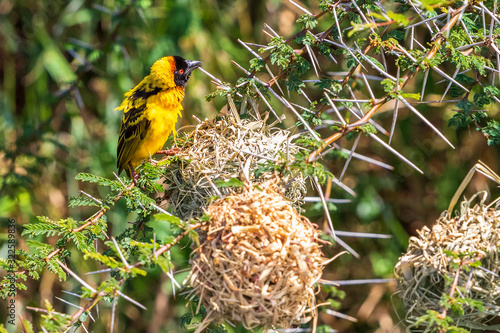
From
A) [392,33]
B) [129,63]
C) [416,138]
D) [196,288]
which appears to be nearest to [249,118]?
[392,33]

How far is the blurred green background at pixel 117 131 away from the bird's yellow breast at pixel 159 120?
35.6 inches

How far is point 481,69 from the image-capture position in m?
2.26

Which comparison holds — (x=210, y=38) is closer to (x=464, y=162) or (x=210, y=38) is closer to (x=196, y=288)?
(x=464, y=162)

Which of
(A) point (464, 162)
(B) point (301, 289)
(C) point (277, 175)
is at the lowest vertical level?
(A) point (464, 162)

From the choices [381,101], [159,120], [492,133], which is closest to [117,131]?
[159,120]

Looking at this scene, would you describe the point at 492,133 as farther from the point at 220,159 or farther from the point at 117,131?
the point at 117,131

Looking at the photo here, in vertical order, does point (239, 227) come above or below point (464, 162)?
above

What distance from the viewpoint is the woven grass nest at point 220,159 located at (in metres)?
2.37

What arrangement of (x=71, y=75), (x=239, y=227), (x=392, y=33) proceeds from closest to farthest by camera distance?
(x=239, y=227) → (x=392, y=33) → (x=71, y=75)

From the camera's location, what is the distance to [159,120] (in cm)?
339

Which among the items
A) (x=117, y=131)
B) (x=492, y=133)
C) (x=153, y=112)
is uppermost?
(x=153, y=112)

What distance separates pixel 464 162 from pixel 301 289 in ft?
10.4

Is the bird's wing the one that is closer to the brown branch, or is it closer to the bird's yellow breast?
the bird's yellow breast

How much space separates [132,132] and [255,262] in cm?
180
